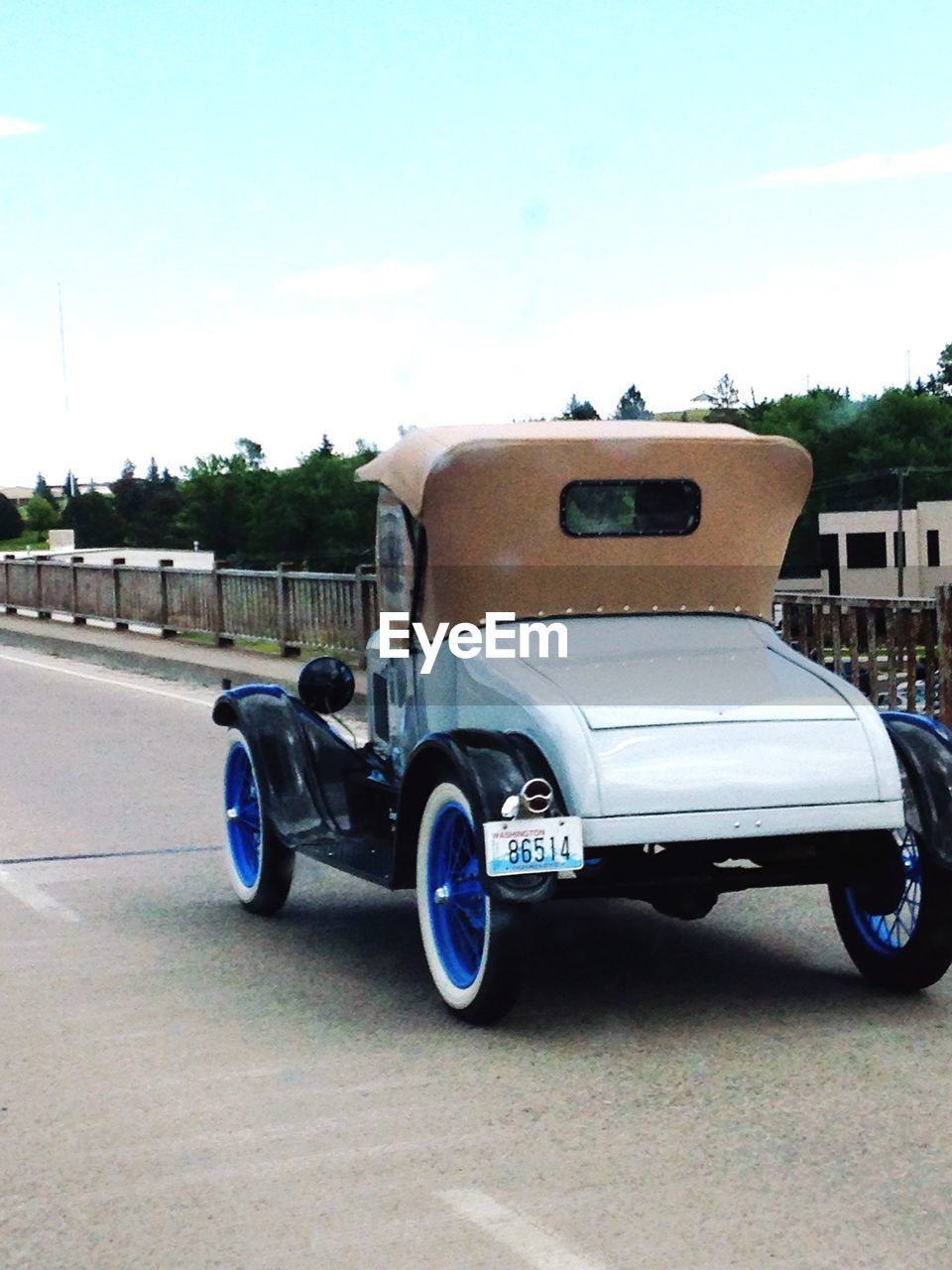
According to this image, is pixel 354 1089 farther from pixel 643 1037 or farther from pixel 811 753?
pixel 811 753

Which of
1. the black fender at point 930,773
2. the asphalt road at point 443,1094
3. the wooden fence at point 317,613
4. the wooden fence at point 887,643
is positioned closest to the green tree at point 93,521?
the wooden fence at point 317,613

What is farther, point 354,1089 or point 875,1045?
point 875,1045

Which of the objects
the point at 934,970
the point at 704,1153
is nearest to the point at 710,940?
the point at 934,970

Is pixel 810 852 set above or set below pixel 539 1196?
above

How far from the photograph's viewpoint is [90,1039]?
613cm

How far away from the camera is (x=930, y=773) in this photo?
247 inches

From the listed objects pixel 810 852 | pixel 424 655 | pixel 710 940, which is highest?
pixel 424 655

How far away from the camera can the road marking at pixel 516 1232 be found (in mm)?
4098

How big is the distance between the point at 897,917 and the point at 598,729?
1.35 m

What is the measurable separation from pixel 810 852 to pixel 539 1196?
2.11 metres

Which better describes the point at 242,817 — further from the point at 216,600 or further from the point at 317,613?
the point at 216,600

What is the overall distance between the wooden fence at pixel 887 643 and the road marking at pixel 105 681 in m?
7.16

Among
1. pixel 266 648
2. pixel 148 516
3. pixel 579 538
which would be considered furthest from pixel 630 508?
pixel 148 516

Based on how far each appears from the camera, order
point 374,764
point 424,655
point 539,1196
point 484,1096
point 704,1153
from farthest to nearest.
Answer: point 374,764
point 424,655
point 484,1096
point 704,1153
point 539,1196
